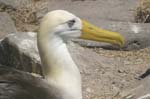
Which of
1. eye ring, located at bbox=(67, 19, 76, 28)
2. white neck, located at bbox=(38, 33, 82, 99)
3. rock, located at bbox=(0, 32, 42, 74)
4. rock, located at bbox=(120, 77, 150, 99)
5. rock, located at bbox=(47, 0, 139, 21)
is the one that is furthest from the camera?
rock, located at bbox=(47, 0, 139, 21)

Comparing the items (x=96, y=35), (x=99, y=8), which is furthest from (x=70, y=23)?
(x=99, y=8)

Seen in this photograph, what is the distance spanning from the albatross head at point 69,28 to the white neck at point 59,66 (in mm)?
63

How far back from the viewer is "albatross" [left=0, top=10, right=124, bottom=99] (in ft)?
15.3

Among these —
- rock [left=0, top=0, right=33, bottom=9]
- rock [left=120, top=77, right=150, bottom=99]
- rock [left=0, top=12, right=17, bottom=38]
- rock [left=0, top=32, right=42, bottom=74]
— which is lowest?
rock [left=0, top=0, right=33, bottom=9]

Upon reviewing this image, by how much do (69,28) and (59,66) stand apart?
0.32 m

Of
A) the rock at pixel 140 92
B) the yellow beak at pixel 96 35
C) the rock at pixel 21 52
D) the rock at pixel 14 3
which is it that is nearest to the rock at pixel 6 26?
the rock at pixel 14 3

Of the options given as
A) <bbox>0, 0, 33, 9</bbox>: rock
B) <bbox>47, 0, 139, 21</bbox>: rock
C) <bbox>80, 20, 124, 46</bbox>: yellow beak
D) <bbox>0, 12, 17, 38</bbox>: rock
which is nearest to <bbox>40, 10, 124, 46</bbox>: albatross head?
<bbox>80, 20, 124, 46</bbox>: yellow beak

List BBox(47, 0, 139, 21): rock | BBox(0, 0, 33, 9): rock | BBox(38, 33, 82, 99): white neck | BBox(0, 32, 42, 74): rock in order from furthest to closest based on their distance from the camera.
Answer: BBox(0, 0, 33, 9): rock → BBox(47, 0, 139, 21): rock → BBox(0, 32, 42, 74): rock → BBox(38, 33, 82, 99): white neck

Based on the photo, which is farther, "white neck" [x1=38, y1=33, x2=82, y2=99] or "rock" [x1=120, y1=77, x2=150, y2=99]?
"rock" [x1=120, y1=77, x2=150, y2=99]

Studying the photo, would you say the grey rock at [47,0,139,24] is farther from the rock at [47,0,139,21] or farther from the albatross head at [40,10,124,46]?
the albatross head at [40,10,124,46]

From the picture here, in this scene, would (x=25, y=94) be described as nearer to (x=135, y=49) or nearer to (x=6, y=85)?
(x=6, y=85)

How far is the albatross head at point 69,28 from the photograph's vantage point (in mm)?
4684

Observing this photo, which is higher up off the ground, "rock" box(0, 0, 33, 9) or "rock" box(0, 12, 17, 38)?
"rock" box(0, 12, 17, 38)

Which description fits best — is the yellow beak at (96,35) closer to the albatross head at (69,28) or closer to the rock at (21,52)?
the albatross head at (69,28)
